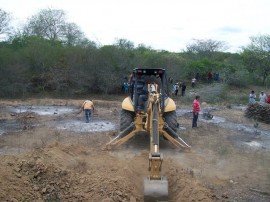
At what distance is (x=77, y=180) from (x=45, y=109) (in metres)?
11.5

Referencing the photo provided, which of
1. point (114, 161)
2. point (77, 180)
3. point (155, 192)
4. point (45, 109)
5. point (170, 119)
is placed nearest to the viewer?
point (155, 192)

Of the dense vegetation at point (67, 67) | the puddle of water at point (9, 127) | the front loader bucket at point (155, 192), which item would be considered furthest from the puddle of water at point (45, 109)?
the front loader bucket at point (155, 192)

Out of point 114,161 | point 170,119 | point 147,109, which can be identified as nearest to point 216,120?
point 170,119

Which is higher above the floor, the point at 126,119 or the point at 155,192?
the point at 126,119

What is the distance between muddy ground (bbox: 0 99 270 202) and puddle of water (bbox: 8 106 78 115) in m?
1.11

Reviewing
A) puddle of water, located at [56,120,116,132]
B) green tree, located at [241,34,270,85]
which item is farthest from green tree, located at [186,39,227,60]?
puddle of water, located at [56,120,116,132]

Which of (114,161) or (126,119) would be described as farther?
(126,119)

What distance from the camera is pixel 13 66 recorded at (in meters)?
22.7

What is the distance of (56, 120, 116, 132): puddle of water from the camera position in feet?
41.9

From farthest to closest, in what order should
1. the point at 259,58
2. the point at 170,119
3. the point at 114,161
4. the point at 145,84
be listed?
the point at 259,58, the point at 145,84, the point at 170,119, the point at 114,161

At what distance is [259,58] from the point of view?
3325 cm

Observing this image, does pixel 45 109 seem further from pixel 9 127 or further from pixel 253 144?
pixel 253 144

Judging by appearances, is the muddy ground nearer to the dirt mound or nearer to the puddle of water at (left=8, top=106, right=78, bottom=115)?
the dirt mound

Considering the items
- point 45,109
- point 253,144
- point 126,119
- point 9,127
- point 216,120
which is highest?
point 126,119
